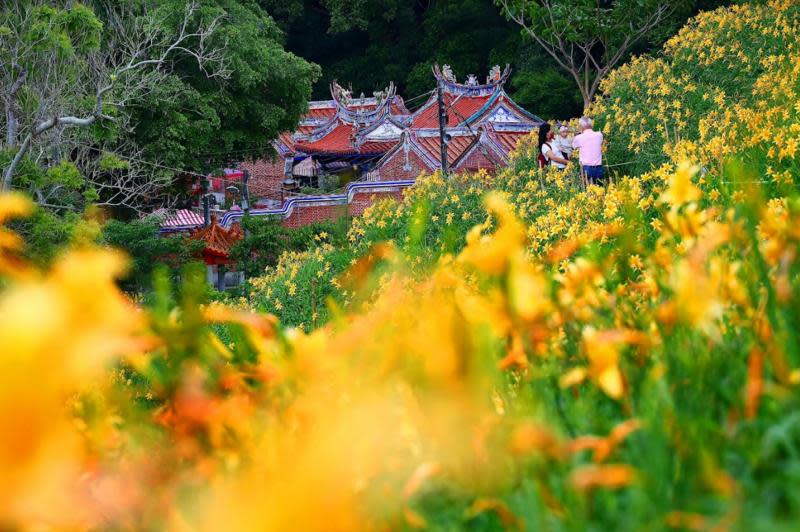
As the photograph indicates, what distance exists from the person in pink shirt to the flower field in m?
6.71

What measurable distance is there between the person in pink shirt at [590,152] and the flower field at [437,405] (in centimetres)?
671

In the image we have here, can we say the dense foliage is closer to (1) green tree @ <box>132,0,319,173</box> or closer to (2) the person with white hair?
(1) green tree @ <box>132,0,319,173</box>

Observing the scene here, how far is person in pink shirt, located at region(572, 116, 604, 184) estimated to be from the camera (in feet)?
27.0

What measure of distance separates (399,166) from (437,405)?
74.4ft

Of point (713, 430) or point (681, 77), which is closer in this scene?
point (713, 430)

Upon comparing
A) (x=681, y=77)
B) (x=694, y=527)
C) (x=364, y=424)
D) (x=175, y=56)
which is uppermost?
(x=175, y=56)

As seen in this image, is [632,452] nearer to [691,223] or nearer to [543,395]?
[543,395]

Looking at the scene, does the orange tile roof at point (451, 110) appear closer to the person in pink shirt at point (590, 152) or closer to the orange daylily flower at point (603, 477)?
the person in pink shirt at point (590, 152)

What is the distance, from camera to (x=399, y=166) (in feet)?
76.9

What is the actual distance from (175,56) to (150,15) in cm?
167

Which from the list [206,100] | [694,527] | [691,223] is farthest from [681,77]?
[206,100]

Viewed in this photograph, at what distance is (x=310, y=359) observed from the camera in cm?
115

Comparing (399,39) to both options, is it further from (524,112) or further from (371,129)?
(524,112)

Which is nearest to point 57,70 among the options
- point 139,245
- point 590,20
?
point 139,245
